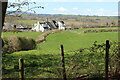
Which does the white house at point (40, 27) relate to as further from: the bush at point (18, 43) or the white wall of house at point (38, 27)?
the bush at point (18, 43)

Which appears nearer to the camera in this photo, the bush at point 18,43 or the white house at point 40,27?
the bush at point 18,43

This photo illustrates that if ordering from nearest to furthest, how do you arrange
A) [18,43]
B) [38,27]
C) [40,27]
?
[18,43] < [40,27] < [38,27]

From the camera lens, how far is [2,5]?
2.89 m

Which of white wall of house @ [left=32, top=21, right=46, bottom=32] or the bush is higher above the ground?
white wall of house @ [left=32, top=21, right=46, bottom=32]

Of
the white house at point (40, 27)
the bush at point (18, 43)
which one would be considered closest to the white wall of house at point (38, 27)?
the white house at point (40, 27)

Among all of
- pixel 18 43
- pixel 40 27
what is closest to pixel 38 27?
pixel 40 27

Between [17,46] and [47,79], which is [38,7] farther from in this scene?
[17,46]

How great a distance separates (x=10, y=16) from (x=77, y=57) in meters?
2.32

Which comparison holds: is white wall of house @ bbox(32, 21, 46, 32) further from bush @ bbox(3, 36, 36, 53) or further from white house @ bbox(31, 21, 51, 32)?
bush @ bbox(3, 36, 36, 53)

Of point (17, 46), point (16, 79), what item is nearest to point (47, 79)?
point (16, 79)

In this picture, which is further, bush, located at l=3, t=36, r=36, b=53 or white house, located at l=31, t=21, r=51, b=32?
white house, located at l=31, t=21, r=51, b=32

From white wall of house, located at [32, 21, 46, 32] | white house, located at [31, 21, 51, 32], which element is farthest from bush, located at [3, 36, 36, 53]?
white wall of house, located at [32, 21, 46, 32]

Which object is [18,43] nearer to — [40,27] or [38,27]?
[40,27]

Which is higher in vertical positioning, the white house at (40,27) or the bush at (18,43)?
the white house at (40,27)
